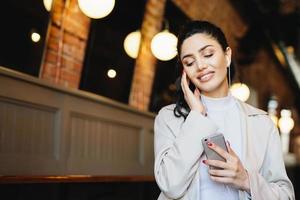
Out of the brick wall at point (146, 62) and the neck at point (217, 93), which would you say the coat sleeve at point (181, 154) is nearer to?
the neck at point (217, 93)

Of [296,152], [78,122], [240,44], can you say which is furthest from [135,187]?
[296,152]

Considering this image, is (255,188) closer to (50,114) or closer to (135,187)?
(50,114)

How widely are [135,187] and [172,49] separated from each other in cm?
224

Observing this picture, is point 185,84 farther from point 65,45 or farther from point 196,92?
point 65,45

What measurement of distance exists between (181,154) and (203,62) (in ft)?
1.49

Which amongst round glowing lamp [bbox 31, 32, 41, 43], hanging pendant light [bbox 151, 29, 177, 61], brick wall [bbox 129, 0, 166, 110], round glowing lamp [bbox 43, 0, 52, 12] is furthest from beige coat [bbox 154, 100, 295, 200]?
brick wall [bbox 129, 0, 166, 110]

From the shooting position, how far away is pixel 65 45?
4.46 m

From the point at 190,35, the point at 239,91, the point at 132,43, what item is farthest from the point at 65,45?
the point at 239,91

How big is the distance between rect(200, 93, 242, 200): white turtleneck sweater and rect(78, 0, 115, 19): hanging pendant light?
242 centimetres

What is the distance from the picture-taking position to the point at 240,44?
11117 millimetres

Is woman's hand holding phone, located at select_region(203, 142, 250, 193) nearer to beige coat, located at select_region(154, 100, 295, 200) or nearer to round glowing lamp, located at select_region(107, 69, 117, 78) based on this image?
beige coat, located at select_region(154, 100, 295, 200)

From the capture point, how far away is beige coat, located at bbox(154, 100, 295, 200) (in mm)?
1644

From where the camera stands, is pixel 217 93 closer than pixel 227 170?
No

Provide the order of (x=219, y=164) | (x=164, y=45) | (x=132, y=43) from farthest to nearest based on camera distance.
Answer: (x=164, y=45)
(x=132, y=43)
(x=219, y=164)
